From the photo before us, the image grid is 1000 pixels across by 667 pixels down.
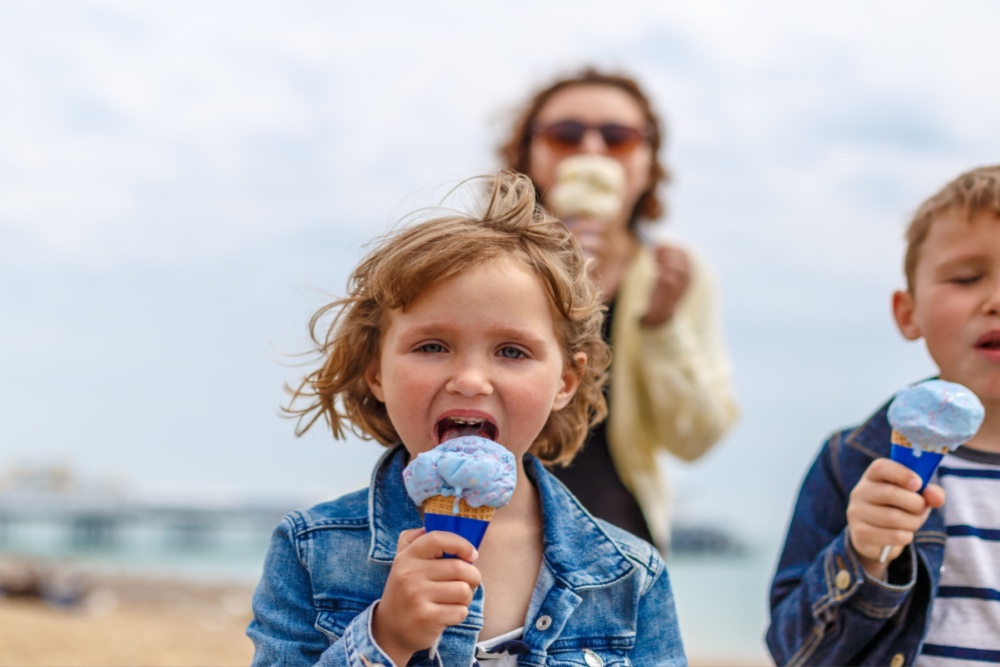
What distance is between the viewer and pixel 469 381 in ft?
6.42

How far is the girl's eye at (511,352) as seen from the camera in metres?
2.08

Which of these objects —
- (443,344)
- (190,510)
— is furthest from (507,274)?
(190,510)

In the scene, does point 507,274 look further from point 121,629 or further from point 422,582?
point 121,629

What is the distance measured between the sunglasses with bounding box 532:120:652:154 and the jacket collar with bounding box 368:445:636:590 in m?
2.27

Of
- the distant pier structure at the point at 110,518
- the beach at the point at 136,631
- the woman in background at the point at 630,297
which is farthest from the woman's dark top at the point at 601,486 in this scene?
the distant pier structure at the point at 110,518

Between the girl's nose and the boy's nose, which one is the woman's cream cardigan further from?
the girl's nose

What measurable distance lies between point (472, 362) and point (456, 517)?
32 centimetres

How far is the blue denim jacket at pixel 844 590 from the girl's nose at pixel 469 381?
3.26 ft

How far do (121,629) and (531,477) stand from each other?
9.47 m

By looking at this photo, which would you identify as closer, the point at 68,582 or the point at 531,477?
the point at 531,477

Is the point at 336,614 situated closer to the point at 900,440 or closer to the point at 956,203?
the point at 900,440

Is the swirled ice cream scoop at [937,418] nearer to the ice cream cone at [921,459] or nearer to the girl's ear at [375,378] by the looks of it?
the ice cream cone at [921,459]

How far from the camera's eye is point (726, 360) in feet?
13.8

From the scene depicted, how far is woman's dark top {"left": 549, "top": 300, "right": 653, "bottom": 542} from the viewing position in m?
3.51
